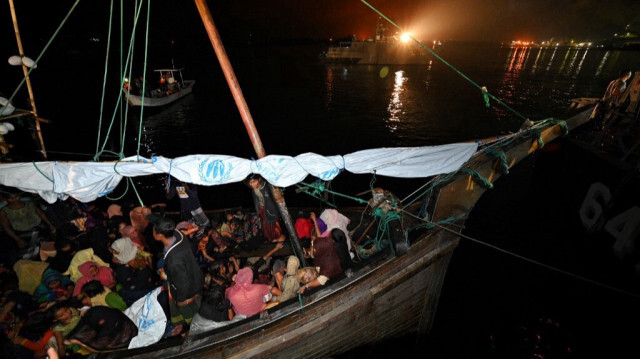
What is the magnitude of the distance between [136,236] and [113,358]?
11.4 feet

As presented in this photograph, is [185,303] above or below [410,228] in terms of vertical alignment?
below

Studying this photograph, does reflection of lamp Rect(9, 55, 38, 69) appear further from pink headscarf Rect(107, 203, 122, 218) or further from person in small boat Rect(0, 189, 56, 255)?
pink headscarf Rect(107, 203, 122, 218)

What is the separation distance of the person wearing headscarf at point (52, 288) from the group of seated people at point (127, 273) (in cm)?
2

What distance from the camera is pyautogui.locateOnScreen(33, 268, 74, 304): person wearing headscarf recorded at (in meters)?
5.13

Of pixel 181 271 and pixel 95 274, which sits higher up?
pixel 181 271

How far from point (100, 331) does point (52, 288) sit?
7.45ft

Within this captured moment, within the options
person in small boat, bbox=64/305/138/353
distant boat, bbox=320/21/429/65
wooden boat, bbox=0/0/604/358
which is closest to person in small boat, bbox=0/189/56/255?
wooden boat, bbox=0/0/604/358

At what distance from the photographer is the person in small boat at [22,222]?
633cm

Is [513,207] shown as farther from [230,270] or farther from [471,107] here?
[471,107]

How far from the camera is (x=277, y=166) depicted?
182 inches

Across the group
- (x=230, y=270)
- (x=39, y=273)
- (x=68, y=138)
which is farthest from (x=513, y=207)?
(x=68, y=138)

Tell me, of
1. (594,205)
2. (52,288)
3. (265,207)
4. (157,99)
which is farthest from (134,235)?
(157,99)

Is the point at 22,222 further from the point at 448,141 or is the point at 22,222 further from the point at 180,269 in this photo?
the point at 448,141

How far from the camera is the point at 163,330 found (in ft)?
14.6
